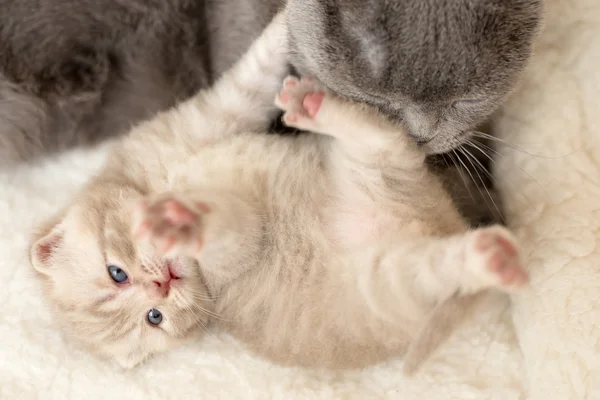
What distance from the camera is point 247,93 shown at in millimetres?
1275

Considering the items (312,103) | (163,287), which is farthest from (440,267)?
(163,287)

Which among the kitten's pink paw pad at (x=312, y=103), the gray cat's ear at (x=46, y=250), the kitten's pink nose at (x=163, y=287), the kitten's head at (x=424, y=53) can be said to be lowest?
the gray cat's ear at (x=46, y=250)

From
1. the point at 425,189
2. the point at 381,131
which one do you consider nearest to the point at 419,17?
the point at 381,131

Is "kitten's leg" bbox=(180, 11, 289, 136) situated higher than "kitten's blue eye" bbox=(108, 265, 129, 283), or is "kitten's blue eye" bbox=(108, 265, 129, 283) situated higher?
"kitten's leg" bbox=(180, 11, 289, 136)

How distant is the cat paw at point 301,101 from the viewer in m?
1.01

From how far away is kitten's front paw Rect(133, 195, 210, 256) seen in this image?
0.84m

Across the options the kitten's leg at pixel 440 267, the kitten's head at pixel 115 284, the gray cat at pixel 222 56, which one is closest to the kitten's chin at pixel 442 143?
the gray cat at pixel 222 56

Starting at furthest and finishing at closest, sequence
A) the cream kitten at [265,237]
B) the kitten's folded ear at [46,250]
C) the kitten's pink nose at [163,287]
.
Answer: the kitten's folded ear at [46,250], the kitten's pink nose at [163,287], the cream kitten at [265,237]

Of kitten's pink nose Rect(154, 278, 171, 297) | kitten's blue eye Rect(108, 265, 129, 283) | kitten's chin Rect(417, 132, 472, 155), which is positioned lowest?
kitten's blue eye Rect(108, 265, 129, 283)

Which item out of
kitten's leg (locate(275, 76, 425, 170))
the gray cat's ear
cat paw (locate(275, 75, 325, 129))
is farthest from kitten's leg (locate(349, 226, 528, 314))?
the gray cat's ear

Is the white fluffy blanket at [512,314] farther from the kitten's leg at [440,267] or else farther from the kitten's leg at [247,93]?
the kitten's leg at [247,93]

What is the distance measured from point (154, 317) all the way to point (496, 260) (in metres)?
0.74

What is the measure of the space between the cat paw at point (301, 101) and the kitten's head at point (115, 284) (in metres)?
0.38

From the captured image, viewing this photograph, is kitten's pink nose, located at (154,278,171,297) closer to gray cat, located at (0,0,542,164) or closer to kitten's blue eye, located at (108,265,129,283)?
kitten's blue eye, located at (108,265,129,283)
